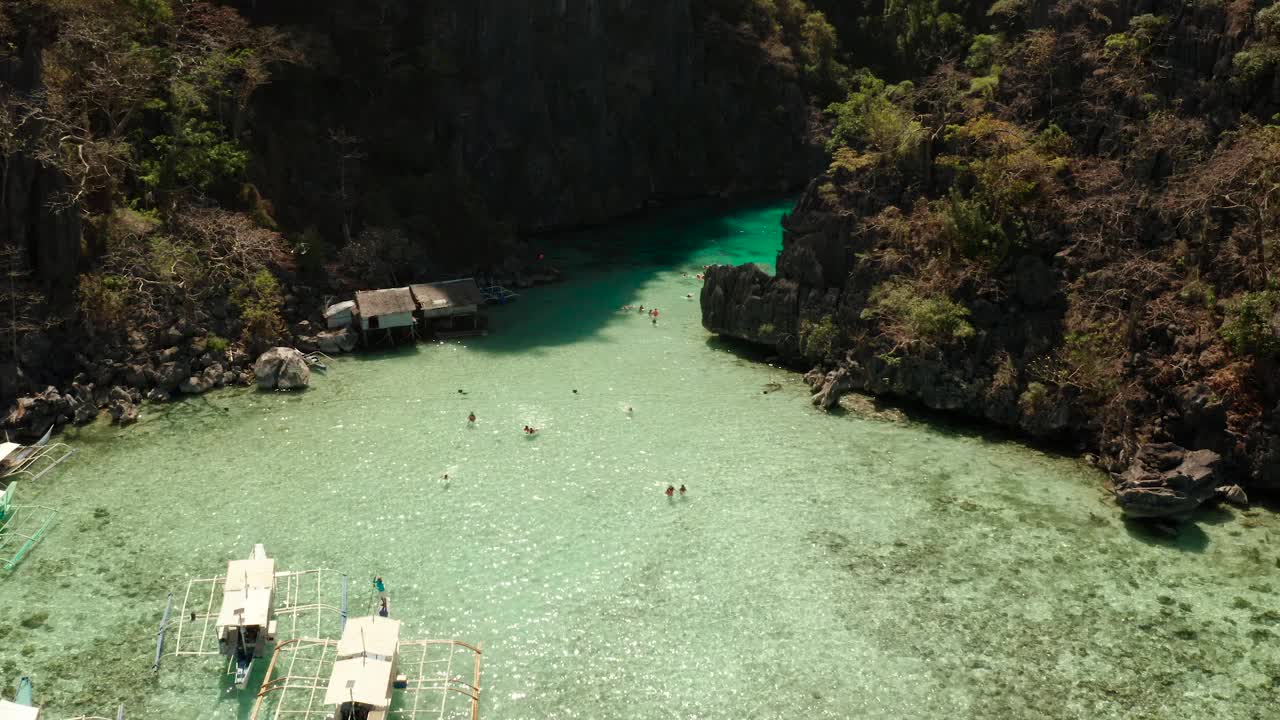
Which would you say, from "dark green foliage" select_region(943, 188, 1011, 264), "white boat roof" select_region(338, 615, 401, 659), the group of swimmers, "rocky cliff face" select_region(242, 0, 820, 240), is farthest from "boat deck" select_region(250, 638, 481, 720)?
"rocky cliff face" select_region(242, 0, 820, 240)

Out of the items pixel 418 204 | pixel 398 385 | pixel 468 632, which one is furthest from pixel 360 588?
pixel 418 204

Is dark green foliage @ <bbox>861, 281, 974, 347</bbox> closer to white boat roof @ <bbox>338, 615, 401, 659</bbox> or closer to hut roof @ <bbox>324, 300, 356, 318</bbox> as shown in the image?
white boat roof @ <bbox>338, 615, 401, 659</bbox>

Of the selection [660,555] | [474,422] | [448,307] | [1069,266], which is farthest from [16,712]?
[1069,266]

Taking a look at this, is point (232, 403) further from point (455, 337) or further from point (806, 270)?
point (806, 270)

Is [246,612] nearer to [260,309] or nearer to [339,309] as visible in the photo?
[260,309]

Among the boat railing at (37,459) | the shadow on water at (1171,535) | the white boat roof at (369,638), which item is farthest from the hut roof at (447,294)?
the shadow on water at (1171,535)

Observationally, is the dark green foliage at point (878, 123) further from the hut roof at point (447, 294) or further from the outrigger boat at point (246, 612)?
the outrigger boat at point (246, 612)
